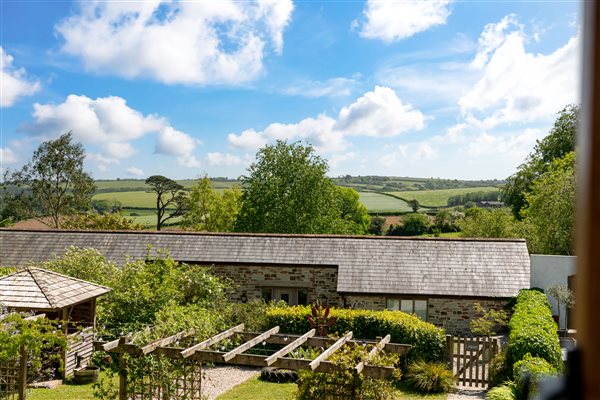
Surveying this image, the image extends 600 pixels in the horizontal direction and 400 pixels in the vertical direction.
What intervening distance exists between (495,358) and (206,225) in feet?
141

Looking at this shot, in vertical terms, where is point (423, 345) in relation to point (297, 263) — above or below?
below

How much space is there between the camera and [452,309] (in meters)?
23.7

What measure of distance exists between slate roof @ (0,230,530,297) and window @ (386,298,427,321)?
0.55m

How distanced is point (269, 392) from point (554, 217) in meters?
25.0

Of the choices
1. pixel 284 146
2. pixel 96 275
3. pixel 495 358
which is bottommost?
pixel 495 358

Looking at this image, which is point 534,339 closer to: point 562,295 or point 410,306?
point 562,295

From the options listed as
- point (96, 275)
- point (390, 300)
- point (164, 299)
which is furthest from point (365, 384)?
point (96, 275)

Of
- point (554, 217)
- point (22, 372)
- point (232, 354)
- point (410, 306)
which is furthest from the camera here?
point (554, 217)

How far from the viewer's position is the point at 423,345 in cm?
1864

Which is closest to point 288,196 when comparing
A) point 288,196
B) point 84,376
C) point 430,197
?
point 288,196

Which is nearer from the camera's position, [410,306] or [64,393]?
[64,393]

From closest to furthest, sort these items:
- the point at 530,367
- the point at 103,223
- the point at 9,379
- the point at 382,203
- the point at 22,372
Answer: the point at 22,372 < the point at 530,367 < the point at 9,379 < the point at 103,223 < the point at 382,203

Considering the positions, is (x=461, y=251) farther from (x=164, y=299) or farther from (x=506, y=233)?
(x=506, y=233)

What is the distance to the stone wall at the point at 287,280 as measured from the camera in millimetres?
25359
